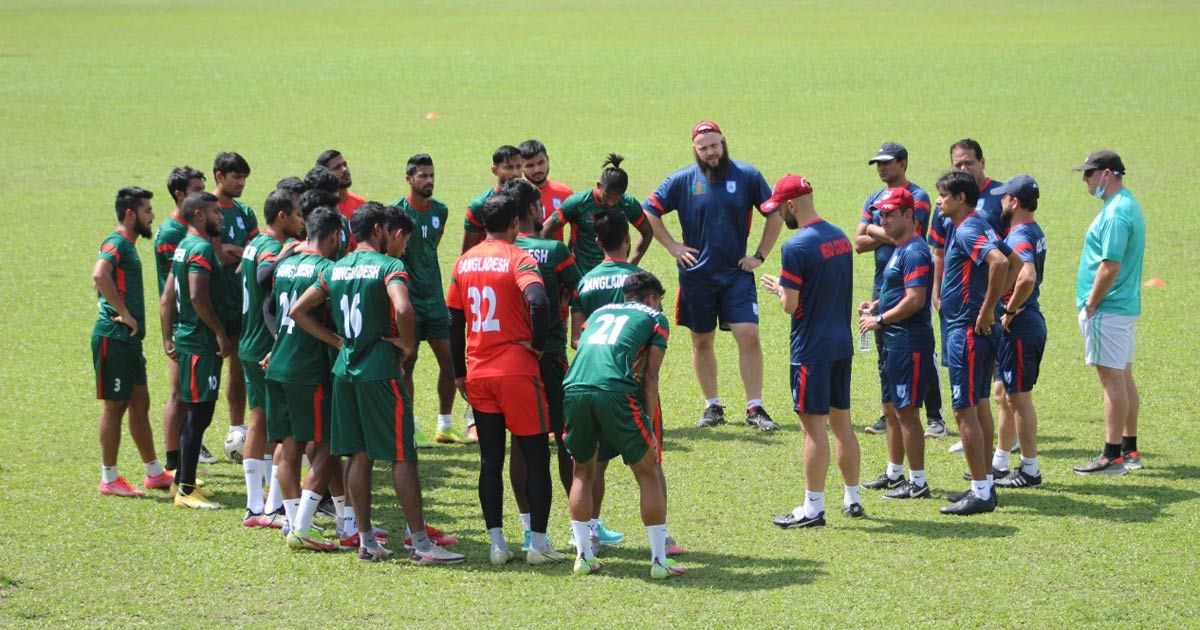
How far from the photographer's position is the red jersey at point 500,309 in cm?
855

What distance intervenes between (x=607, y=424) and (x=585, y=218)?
353cm

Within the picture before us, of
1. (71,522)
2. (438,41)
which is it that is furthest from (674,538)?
(438,41)

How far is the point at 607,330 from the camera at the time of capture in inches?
326

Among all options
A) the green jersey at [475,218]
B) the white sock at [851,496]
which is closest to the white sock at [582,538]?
the white sock at [851,496]

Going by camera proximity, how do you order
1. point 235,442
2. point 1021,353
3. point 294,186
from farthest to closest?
point 235,442 → point 1021,353 → point 294,186

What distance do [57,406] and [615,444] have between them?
676 cm

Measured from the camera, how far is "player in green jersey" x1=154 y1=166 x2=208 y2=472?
1054cm

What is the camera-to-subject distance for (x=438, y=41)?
48.0m

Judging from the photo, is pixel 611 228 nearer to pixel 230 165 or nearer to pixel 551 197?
pixel 551 197

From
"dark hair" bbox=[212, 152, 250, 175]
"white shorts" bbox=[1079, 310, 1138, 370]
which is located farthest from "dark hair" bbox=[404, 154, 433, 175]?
"white shorts" bbox=[1079, 310, 1138, 370]

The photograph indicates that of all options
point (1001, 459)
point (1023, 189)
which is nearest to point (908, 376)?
point (1001, 459)

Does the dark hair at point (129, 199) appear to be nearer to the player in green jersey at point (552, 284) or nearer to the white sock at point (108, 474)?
the white sock at point (108, 474)

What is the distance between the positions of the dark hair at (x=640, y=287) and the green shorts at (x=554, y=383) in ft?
3.42

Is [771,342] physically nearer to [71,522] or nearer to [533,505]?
[533,505]
